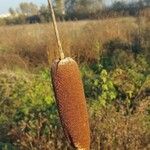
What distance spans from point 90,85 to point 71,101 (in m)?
6.53

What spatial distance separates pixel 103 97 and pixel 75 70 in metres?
5.40

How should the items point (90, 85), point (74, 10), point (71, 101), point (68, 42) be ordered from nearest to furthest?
point (71, 101) < point (90, 85) < point (68, 42) < point (74, 10)

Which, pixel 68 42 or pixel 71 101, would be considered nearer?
pixel 71 101

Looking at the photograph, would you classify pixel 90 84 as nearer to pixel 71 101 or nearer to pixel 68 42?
pixel 68 42

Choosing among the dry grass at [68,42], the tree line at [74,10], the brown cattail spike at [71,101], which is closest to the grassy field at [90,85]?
the dry grass at [68,42]

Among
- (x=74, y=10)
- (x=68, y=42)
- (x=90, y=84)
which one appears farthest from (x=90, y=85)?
(x=74, y=10)

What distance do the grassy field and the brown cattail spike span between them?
Answer: 2.50 m

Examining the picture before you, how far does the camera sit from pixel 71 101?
2.00m

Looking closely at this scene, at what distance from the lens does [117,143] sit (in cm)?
460

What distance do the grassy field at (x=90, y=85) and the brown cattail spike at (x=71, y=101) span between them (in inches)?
98.5

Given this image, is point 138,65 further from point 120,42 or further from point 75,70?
point 75,70

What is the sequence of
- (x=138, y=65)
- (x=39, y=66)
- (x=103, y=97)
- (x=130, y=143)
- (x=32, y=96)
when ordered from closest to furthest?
(x=130, y=143)
(x=103, y=97)
(x=32, y=96)
(x=138, y=65)
(x=39, y=66)

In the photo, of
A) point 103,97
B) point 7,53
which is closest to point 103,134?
point 103,97

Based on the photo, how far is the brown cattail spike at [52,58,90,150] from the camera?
2012mm
